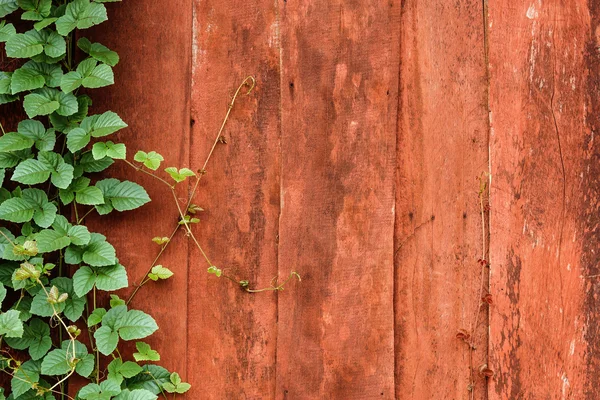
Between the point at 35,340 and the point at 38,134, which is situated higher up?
the point at 38,134

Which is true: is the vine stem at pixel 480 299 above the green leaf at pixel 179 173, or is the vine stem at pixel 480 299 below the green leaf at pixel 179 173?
below

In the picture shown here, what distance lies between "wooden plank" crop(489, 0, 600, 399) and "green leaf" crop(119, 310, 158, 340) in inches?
31.0

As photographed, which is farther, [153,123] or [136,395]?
[153,123]

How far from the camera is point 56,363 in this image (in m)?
1.36

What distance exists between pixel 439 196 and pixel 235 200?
489mm

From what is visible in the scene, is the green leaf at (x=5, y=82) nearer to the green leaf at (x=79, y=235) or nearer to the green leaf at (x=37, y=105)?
the green leaf at (x=37, y=105)

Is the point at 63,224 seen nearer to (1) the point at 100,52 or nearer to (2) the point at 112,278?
(2) the point at 112,278

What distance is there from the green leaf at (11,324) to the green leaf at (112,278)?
17 centimetres

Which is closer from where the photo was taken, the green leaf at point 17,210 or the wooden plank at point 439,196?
the green leaf at point 17,210

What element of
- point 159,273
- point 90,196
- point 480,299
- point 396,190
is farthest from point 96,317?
point 480,299

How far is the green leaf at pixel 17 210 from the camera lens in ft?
4.40

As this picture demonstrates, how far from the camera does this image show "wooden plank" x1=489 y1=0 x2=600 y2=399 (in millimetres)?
1418

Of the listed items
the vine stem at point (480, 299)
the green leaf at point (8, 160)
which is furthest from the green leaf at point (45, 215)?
the vine stem at point (480, 299)

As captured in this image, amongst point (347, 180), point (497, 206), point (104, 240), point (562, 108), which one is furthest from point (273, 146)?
point (562, 108)
